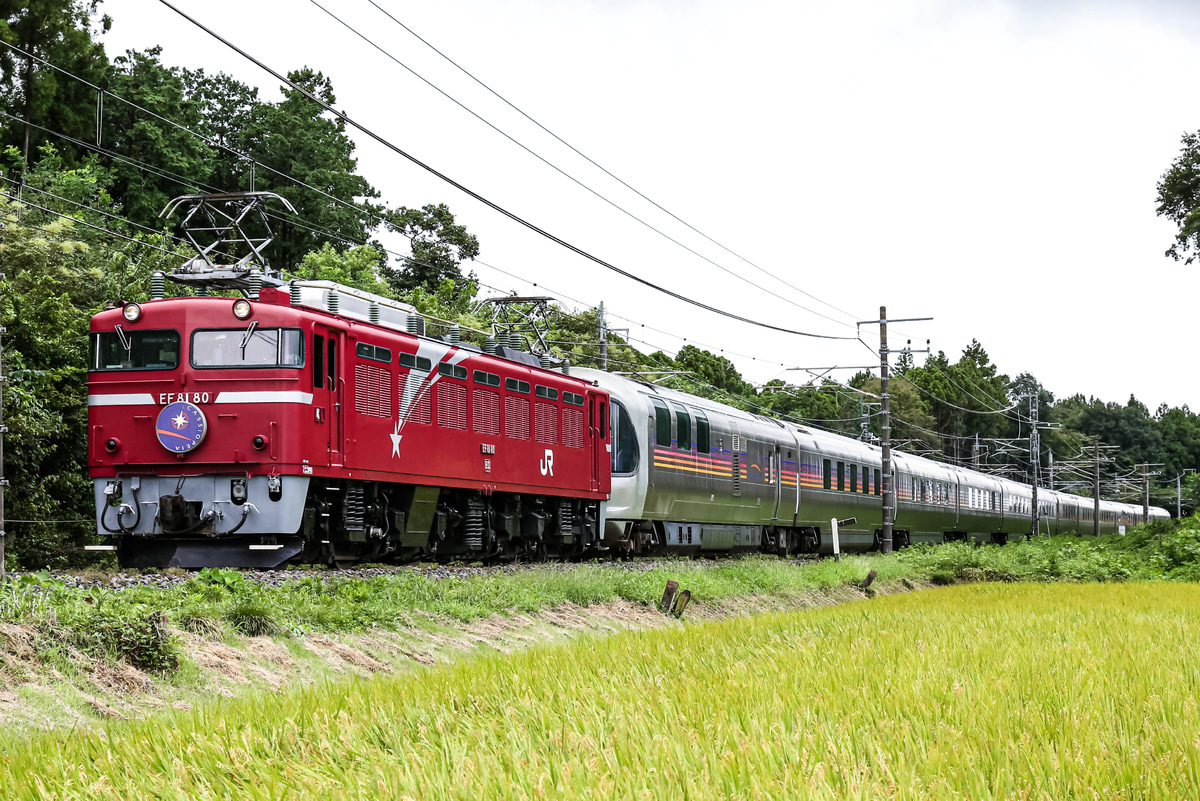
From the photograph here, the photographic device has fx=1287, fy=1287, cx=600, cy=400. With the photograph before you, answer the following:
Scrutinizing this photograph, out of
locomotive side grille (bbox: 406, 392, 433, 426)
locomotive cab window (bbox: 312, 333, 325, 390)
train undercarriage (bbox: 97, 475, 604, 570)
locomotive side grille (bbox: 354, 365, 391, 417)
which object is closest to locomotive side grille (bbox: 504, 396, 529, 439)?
train undercarriage (bbox: 97, 475, 604, 570)

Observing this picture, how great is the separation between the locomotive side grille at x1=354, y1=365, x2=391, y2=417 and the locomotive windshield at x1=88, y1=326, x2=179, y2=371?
252cm

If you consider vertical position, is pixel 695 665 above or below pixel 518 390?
below

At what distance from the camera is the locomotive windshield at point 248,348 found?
57.0 ft

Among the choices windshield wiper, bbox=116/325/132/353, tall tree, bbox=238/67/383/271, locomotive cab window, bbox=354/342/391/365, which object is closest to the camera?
windshield wiper, bbox=116/325/132/353

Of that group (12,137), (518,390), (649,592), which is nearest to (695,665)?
(649,592)

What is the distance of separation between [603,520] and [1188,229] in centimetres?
2058

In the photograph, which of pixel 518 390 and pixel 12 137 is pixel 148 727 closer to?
pixel 518 390

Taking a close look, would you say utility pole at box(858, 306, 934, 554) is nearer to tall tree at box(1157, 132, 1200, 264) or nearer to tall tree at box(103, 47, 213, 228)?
tall tree at box(1157, 132, 1200, 264)

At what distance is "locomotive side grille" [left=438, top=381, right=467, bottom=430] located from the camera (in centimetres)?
2062

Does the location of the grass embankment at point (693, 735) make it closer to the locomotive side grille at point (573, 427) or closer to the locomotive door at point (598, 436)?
the locomotive side grille at point (573, 427)

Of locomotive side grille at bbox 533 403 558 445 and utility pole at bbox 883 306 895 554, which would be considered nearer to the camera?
locomotive side grille at bbox 533 403 558 445

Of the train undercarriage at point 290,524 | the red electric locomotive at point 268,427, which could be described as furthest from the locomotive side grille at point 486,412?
the train undercarriage at point 290,524

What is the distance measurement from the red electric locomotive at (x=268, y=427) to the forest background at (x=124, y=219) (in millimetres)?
5554

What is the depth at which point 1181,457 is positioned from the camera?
153250 millimetres
